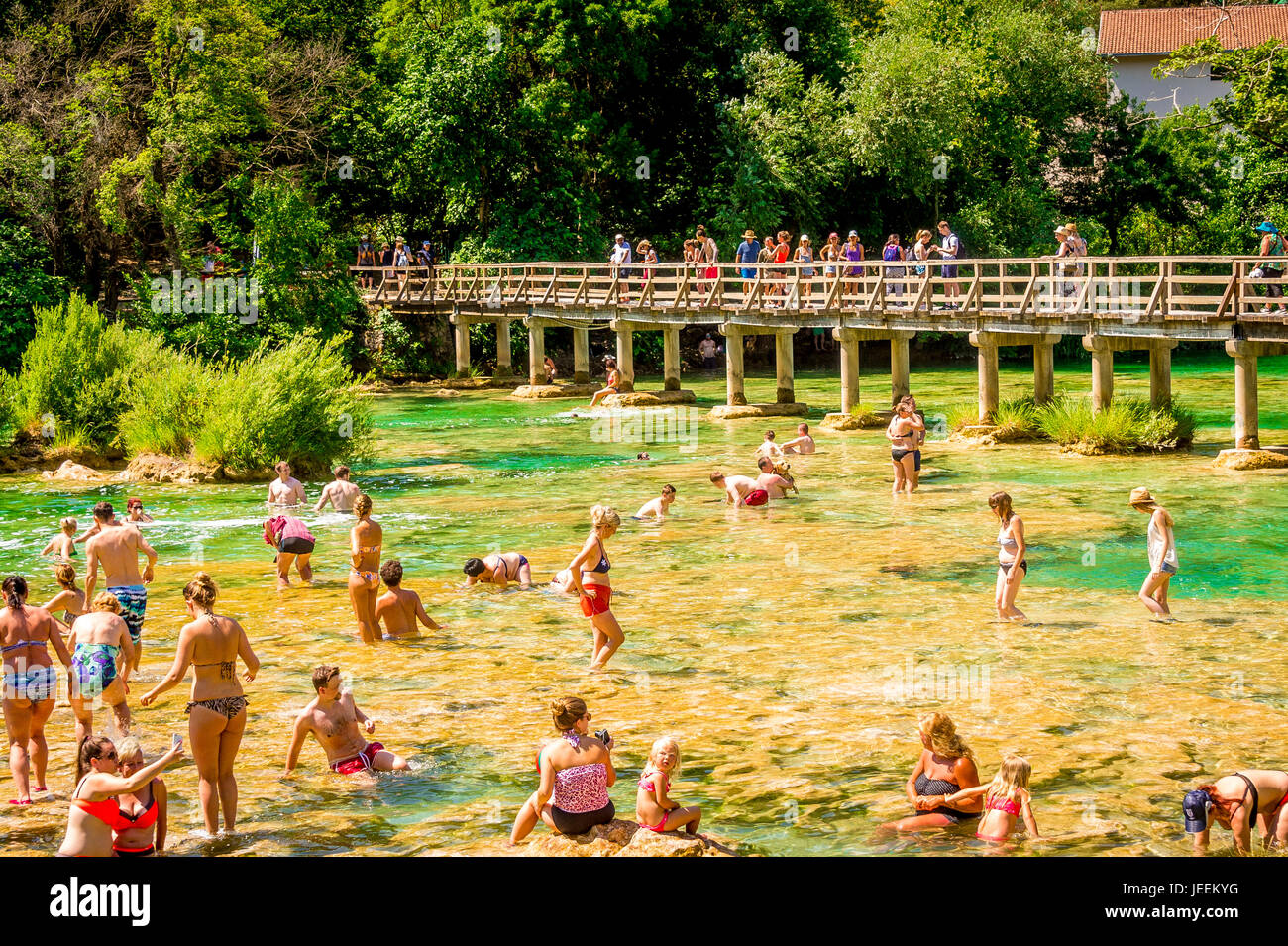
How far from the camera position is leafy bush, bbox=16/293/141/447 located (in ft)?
93.1

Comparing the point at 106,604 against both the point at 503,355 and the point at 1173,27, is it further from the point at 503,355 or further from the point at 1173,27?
the point at 1173,27

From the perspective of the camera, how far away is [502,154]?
45.6 meters

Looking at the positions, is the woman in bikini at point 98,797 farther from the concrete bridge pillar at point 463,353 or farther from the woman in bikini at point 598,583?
the concrete bridge pillar at point 463,353

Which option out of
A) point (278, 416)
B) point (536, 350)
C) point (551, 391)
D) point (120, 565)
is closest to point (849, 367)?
point (551, 391)

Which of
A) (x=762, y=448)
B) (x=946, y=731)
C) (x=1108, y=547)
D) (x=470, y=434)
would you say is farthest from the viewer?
(x=470, y=434)

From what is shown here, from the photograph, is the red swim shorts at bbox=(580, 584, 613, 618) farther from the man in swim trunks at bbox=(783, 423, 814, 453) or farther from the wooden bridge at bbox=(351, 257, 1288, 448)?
the man in swim trunks at bbox=(783, 423, 814, 453)

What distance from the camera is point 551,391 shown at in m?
41.4

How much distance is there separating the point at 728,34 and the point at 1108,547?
33.9 meters

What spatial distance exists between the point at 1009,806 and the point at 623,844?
7.68 ft

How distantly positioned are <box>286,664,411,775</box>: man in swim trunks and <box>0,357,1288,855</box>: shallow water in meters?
0.15

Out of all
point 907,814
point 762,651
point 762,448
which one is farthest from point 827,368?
point 907,814

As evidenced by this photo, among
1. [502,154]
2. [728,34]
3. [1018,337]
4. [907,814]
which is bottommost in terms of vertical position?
[907,814]
